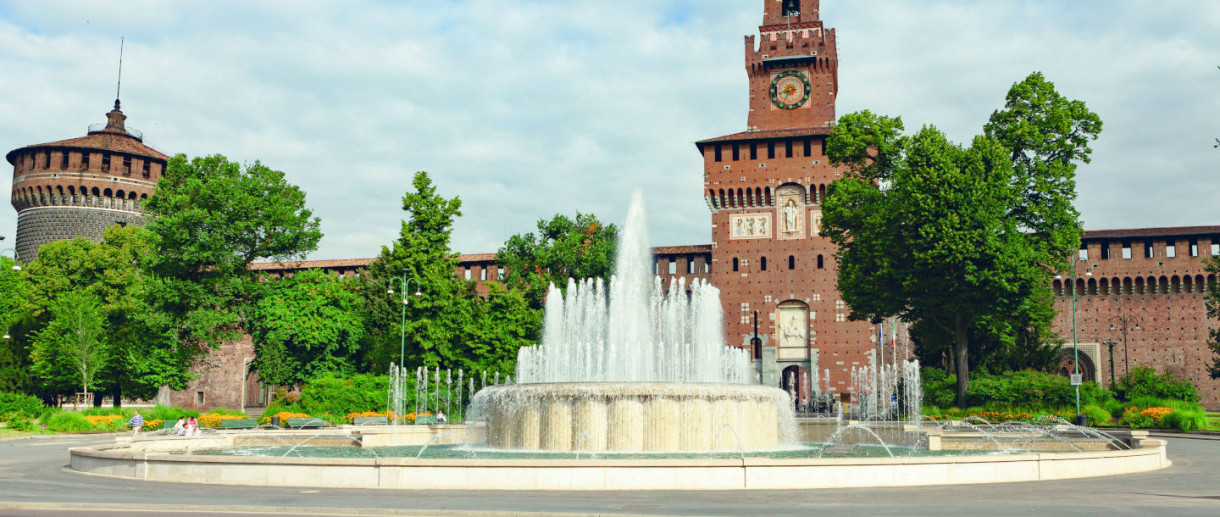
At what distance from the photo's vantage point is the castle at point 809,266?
49.8 m

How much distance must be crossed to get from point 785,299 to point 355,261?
25801 mm

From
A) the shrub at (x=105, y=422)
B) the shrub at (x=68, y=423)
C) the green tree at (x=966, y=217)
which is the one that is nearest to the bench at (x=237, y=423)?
the shrub at (x=105, y=422)

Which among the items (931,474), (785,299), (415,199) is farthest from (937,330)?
(931,474)

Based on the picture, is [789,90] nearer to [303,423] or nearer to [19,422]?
[303,423]

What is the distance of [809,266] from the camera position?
50.2 metres

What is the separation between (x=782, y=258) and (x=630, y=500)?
40423 mm

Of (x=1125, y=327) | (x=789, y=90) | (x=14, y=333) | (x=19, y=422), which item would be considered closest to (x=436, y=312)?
(x=19, y=422)

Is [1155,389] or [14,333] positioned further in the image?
[14,333]

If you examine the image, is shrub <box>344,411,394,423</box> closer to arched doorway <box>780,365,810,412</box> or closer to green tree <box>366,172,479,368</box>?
green tree <box>366,172,479,368</box>

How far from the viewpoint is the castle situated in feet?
164

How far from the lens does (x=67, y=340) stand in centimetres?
4122

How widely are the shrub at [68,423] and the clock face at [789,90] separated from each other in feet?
126

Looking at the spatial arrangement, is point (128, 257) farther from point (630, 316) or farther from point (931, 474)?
point (931, 474)

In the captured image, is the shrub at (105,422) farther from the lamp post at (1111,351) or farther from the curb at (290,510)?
the lamp post at (1111,351)
